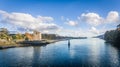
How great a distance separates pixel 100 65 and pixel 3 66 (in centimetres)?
3751

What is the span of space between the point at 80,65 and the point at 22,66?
22818 mm

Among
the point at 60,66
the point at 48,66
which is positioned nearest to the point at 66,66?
the point at 60,66

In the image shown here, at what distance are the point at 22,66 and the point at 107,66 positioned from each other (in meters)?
32.6

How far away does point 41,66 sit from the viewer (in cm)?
7575

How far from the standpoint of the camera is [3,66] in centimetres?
7481

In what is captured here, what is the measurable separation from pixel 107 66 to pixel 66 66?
15694 millimetres

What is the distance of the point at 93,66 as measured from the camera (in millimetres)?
75250

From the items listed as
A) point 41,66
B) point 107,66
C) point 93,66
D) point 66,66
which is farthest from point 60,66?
point 107,66

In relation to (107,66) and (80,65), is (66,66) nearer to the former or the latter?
(80,65)

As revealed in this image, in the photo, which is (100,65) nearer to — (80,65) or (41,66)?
(80,65)

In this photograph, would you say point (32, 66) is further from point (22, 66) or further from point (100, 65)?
point (100, 65)

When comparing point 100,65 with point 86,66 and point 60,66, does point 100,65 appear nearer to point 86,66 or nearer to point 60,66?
point 86,66

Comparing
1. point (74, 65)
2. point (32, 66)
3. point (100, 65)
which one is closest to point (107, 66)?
point (100, 65)

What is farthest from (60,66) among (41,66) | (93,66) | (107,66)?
(107,66)
